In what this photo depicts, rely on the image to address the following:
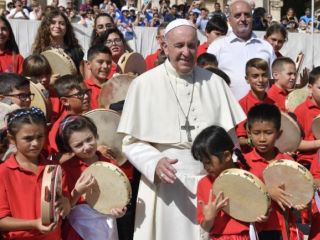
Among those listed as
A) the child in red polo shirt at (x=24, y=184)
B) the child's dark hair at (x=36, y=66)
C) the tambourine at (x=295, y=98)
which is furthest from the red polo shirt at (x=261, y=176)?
the child's dark hair at (x=36, y=66)

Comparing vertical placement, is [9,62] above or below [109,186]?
above

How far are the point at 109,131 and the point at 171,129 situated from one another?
80cm

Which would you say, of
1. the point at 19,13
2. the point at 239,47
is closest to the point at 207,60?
the point at 239,47

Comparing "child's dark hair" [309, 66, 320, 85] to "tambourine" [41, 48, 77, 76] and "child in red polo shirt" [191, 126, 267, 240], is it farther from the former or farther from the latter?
"tambourine" [41, 48, 77, 76]

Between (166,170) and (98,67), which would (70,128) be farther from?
(98,67)

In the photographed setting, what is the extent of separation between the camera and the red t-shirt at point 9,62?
713 cm

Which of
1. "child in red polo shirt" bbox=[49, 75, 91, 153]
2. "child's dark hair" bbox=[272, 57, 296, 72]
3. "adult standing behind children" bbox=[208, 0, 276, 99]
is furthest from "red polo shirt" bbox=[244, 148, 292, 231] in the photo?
"adult standing behind children" bbox=[208, 0, 276, 99]

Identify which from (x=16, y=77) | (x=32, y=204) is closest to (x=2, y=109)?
(x=16, y=77)

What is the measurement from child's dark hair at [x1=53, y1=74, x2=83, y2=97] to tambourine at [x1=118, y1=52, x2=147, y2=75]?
1.04m

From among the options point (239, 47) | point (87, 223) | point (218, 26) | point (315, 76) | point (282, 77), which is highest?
point (218, 26)

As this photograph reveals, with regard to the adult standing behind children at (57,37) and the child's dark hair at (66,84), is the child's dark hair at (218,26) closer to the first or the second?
the adult standing behind children at (57,37)

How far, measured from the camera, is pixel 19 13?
59.9 ft

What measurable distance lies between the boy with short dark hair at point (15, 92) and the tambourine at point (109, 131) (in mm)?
489

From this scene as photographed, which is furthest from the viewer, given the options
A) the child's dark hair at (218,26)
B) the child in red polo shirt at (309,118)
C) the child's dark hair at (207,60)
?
the child's dark hair at (218,26)
